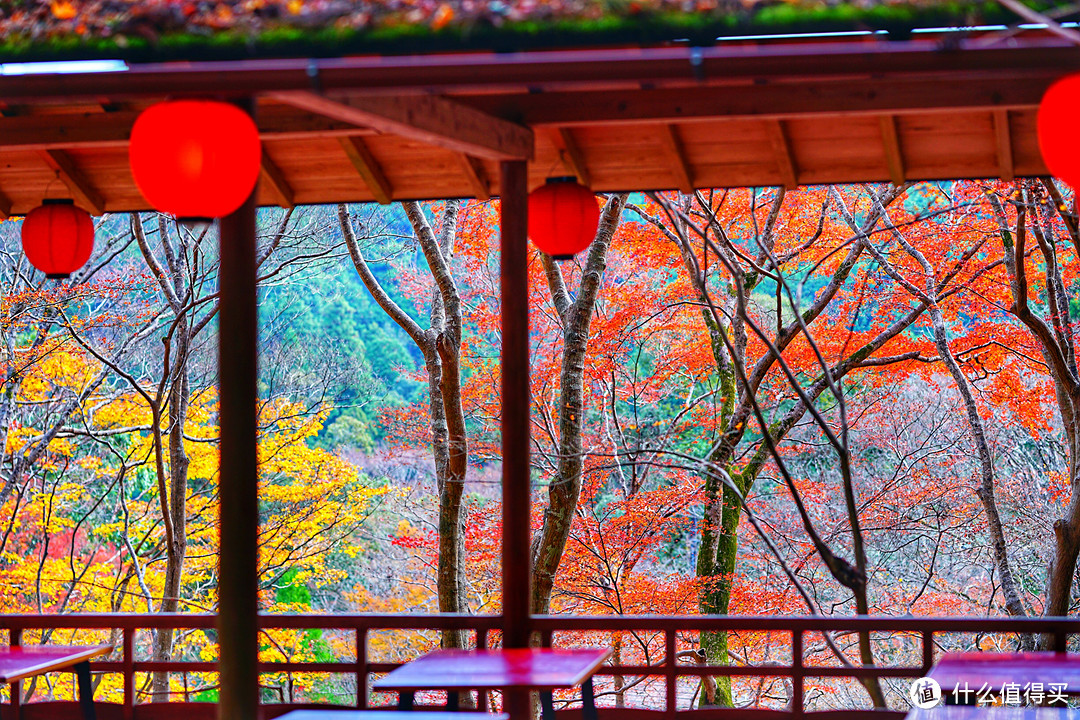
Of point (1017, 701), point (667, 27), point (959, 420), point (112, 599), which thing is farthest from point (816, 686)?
point (667, 27)

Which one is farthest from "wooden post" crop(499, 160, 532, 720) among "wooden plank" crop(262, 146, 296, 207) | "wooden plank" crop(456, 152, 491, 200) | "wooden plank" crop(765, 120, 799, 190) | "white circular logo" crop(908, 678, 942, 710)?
"white circular logo" crop(908, 678, 942, 710)

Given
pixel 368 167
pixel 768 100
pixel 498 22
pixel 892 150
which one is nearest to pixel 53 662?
pixel 368 167

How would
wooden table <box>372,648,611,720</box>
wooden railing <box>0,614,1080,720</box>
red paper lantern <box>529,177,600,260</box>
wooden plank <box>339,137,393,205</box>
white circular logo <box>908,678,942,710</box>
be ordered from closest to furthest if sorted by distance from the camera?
1. white circular logo <box>908,678,942,710</box>
2. wooden table <box>372,648,611,720</box>
3. wooden railing <box>0,614,1080,720</box>
4. red paper lantern <box>529,177,600,260</box>
5. wooden plank <box>339,137,393,205</box>

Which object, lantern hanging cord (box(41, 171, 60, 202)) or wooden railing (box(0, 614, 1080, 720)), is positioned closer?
wooden railing (box(0, 614, 1080, 720))

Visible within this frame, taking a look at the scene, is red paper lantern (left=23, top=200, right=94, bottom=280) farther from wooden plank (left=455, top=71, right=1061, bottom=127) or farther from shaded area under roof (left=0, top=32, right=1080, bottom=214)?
wooden plank (left=455, top=71, right=1061, bottom=127)

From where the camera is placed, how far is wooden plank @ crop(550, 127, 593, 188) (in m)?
4.66

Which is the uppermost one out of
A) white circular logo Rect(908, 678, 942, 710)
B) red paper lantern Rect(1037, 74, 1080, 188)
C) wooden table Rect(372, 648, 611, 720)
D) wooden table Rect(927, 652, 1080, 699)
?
red paper lantern Rect(1037, 74, 1080, 188)

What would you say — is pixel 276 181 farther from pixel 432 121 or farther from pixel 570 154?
pixel 432 121

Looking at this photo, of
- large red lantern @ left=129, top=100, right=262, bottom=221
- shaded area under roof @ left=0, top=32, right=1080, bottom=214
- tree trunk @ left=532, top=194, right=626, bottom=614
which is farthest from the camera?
tree trunk @ left=532, top=194, right=626, bottom=614

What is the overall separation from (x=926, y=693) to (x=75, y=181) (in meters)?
4.36

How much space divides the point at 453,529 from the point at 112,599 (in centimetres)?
429

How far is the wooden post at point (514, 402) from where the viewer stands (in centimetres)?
429

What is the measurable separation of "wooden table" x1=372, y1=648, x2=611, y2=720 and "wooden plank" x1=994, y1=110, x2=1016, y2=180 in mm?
2598

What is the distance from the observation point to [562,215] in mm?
4422
